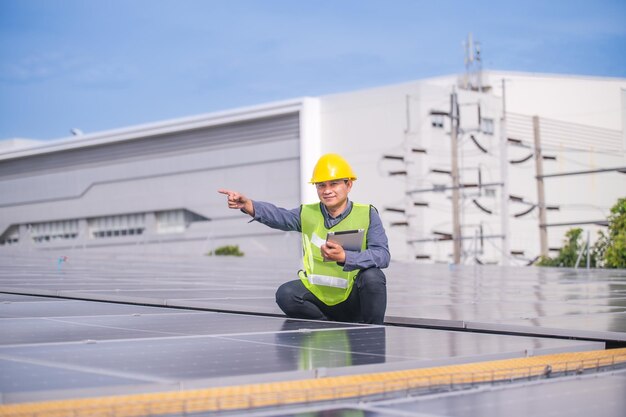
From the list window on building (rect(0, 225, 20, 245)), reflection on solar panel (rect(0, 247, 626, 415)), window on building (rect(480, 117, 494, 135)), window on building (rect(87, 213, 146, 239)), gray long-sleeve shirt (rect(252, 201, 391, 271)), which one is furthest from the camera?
window on building (rect(0, 225, 20, 245))

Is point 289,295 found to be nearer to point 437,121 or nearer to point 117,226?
point 437,121

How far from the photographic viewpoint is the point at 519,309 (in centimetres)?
785

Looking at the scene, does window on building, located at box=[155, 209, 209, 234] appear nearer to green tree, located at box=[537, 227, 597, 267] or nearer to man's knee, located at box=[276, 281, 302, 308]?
green tree, located at box=[537, 227, 597, 267]

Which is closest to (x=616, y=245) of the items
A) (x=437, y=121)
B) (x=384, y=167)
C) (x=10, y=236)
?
(x=437, y=121)

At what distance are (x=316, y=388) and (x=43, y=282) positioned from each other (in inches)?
332

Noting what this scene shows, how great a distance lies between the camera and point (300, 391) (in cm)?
361

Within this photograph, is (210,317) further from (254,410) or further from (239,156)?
(239,156)

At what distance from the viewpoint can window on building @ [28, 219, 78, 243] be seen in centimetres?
6925

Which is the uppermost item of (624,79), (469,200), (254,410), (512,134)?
(624,79)

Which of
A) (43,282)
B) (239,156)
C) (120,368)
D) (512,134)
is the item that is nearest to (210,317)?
(120,368)

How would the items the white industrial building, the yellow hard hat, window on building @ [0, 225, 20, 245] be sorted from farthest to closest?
window on building @ [0, 225, 20, 245] < the white industrial building < the yellow hard hat

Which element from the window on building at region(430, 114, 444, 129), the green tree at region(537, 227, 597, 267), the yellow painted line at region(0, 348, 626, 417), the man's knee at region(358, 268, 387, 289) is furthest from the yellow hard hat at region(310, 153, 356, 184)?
the window on building at region(430, 114, 444, 129)

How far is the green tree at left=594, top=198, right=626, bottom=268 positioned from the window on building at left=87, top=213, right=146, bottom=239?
1617 inches

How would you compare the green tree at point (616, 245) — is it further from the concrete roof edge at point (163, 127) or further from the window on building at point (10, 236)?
the window on building at point (10, 236)
